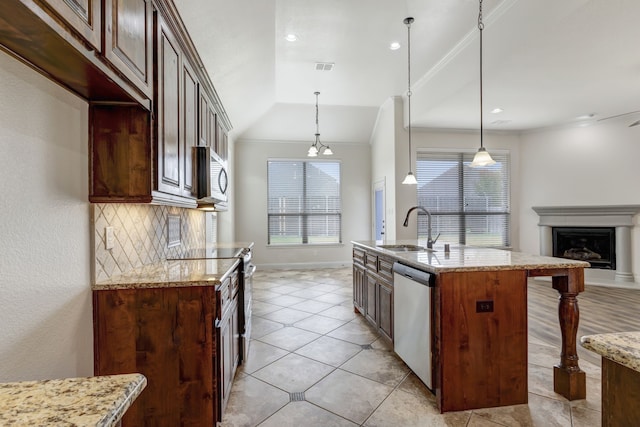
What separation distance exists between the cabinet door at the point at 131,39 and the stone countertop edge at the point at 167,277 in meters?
0.97

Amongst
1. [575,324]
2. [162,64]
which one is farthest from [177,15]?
[575,324]

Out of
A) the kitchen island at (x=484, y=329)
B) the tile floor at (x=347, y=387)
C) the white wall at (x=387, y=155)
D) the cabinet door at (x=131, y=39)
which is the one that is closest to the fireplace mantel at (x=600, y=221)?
the white wall at (x=387, y=155)

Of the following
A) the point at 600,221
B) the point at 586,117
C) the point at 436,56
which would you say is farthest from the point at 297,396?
the point at 586,117

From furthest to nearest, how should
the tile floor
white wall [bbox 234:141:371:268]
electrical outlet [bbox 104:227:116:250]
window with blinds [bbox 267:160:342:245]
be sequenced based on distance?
window with blinds [bbox 267:160:342:245] < white wall [bbox 234:141:371:268] < the tile floor < electrical outlet [bbox 104:227:116:250]

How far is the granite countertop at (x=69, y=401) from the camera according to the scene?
2.10 ft

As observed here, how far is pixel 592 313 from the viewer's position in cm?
400

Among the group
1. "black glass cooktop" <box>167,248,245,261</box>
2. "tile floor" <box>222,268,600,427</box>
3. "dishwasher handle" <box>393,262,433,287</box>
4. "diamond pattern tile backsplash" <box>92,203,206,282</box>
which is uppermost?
"diamond pattern tile backsplash" <box>92,203,206,282</box>

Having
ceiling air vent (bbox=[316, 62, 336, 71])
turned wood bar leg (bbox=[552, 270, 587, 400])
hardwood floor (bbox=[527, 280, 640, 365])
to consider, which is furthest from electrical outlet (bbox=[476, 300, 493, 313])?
ceiling air vent (bbox=[316, 62, 336, 71])

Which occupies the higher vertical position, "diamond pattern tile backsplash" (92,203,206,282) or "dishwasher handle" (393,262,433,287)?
"diamond pattern tile backsplash" (92,203,206,282)

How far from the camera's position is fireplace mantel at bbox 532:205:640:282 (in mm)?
5301

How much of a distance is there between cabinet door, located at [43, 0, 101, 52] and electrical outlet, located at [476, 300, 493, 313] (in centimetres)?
233

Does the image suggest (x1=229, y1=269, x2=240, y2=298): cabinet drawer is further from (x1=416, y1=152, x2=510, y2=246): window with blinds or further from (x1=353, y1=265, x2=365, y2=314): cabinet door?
(x1=416, y1=152, x2=510, y2=246): window with blinds

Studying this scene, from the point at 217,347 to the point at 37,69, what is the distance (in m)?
1.51

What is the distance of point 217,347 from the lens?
1822 mm
